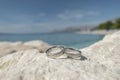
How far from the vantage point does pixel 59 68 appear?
3.62 metres

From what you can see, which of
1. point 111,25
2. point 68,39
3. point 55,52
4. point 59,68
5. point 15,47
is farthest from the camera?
point 111,25

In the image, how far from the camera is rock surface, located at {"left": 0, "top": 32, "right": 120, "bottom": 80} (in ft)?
11.3

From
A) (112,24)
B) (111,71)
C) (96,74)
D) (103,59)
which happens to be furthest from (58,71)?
(112,24)

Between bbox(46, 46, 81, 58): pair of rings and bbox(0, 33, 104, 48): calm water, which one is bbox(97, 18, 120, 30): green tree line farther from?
bbox(46, 46, 81, 58): pair of rings

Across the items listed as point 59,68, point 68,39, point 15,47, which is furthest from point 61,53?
point 68,39

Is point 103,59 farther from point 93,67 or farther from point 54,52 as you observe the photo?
point 54,52

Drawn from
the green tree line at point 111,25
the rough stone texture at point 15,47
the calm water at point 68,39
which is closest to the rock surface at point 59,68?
the rough stone texture at point 15,47

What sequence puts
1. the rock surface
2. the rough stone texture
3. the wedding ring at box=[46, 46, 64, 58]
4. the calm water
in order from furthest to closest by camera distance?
the calm water
the rough stone texture
the wedding ring at box=[46, 46, 64, 58]
the rock surface

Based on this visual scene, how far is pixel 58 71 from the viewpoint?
3.53 m

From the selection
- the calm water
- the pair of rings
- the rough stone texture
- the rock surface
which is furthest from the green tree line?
the pair of rings

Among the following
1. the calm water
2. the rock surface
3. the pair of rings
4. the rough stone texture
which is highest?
the pair of rings

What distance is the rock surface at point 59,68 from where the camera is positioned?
343 cm

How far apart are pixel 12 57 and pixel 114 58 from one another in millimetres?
2669

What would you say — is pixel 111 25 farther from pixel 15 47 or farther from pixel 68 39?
pixel 15 47
